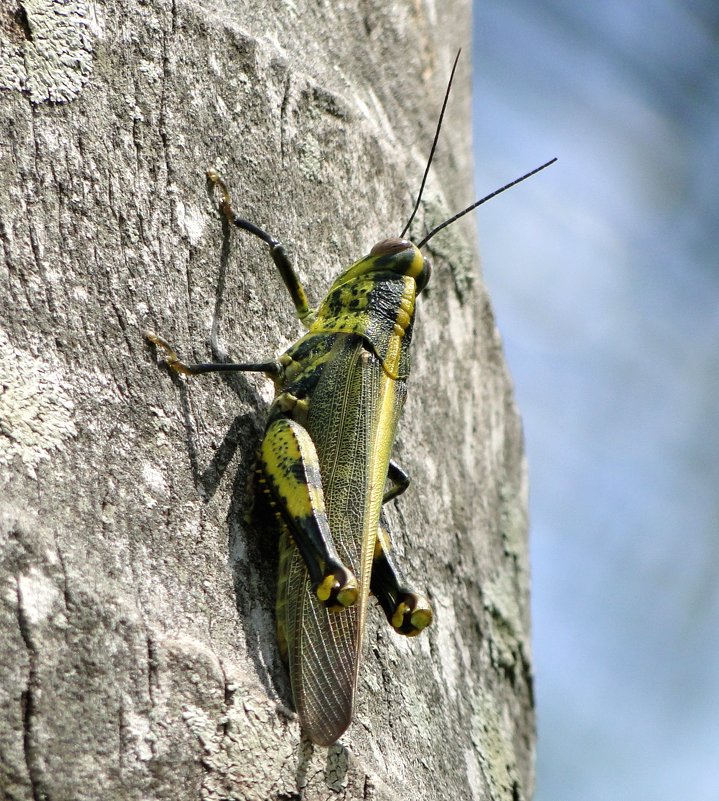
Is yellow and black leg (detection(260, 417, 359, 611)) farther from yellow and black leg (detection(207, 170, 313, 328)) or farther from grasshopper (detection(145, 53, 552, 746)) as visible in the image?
yellow and black leg (detection(207, 170, 313, 328))

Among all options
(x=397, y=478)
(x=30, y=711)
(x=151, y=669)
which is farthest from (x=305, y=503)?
(x=30, y=711)

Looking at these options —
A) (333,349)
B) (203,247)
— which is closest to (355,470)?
(333,349)

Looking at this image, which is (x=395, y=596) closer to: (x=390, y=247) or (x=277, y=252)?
(x=277, y=252)

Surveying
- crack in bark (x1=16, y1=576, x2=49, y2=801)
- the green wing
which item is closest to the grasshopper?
the green wing

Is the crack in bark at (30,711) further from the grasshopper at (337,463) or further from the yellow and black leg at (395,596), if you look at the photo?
the yellow and black leg at (395,596)

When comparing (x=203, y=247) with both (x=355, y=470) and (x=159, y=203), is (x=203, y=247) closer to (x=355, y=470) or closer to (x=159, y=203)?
(x=159, y=203)

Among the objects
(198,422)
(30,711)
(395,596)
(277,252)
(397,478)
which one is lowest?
(30,711)
